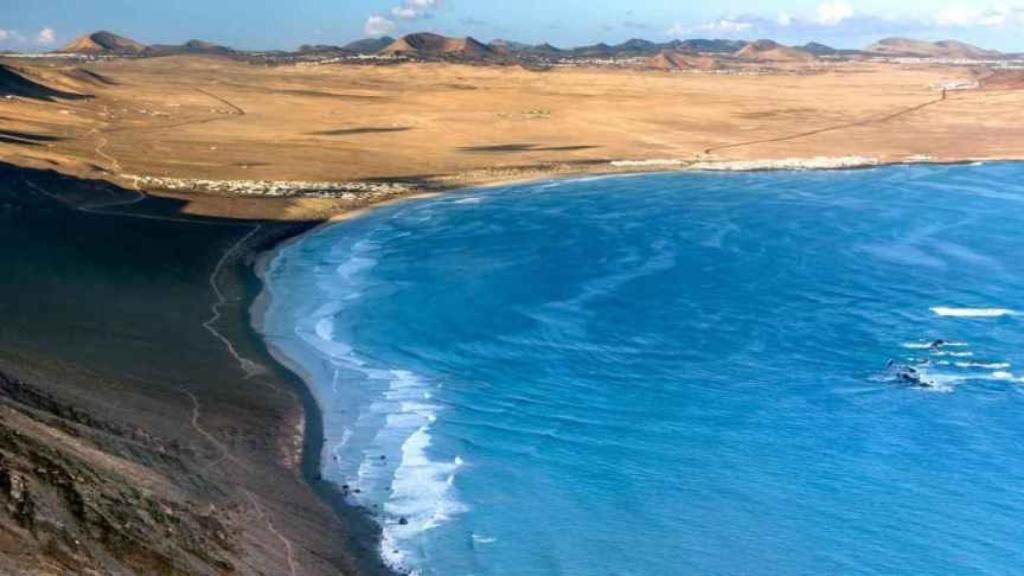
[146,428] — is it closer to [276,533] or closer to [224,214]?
[276,533]

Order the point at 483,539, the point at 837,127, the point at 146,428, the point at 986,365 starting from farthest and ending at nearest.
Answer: the point at 837,127 < the point at 986,365 < the point at 146,428 < the point at 483,539

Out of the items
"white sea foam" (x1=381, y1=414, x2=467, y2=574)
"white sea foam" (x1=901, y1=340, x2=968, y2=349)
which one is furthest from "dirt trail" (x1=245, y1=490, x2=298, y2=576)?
"white sea foam" (x1=901, y1=340, x2=968, y2=349)

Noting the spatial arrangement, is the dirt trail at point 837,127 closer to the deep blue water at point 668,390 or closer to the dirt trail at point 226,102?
the deep blue water at point 668,390

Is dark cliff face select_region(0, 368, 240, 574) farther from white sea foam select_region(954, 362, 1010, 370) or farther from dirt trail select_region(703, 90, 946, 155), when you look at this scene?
dirt trail select_region(703, 90, 946, 155)

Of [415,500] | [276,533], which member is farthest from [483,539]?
[276,533]

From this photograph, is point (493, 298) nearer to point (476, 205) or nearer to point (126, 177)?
point (476, 205)

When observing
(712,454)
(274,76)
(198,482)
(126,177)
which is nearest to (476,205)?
(126,177)

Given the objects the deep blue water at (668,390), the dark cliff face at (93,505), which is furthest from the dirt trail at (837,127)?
the dark cliff face at (93,505)
